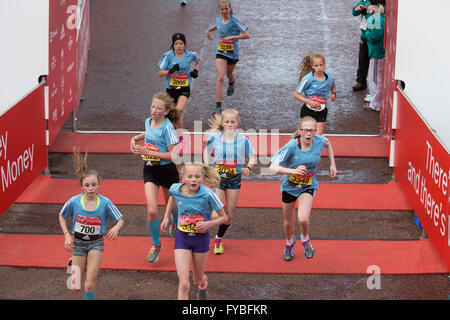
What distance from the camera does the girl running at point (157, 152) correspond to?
7.75 m

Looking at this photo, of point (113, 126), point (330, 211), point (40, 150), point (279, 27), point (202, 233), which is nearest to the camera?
point (202, 233)

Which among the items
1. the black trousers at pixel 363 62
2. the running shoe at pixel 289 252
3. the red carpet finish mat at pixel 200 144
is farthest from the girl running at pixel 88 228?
the black trousers at pixel 363 62

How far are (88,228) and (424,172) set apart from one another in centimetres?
412

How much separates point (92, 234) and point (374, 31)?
7.36 m

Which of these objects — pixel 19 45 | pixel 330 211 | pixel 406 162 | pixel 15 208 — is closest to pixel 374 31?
pixel 406 162

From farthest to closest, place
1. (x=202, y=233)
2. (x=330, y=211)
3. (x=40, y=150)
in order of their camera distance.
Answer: (x=40, y=150)
(x=330, y=211)
(x=202, y=233)

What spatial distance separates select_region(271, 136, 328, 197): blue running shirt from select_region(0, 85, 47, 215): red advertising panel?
336cm

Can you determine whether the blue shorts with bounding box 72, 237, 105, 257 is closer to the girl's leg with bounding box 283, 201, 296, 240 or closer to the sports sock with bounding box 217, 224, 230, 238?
the sports sock with bounding box 217, 224, 230, 238

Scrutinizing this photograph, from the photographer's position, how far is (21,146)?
9461 millimetres

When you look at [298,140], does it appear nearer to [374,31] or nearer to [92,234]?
[92,234]

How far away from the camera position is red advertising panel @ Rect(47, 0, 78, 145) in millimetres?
10711

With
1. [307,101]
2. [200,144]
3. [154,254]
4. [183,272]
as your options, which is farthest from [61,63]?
[183,272]

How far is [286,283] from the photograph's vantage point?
7.62m

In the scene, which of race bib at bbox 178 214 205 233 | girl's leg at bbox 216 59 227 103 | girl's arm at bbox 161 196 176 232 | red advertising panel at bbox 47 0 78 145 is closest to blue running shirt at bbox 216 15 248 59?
girl's leg at bbox 216 59 227 103
